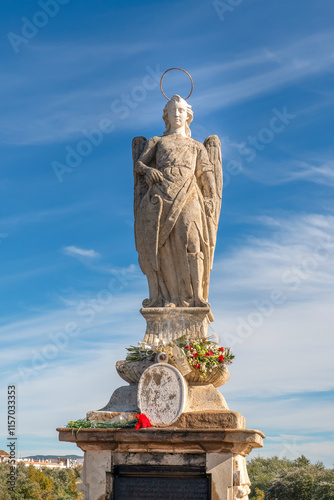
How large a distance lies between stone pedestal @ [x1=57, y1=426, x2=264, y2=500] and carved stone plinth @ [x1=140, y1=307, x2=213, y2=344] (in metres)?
1.71

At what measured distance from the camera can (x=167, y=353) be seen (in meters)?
9.62

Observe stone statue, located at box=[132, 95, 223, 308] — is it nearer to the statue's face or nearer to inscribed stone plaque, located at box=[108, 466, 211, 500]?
the statue's face

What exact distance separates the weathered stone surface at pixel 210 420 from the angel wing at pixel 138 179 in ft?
11.4

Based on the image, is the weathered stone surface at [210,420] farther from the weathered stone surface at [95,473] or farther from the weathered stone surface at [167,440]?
the weathered stone surface at [95,473]

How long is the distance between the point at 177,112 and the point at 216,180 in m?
1.21

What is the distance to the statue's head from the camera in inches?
443

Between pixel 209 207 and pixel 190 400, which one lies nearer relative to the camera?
pixel 190 400

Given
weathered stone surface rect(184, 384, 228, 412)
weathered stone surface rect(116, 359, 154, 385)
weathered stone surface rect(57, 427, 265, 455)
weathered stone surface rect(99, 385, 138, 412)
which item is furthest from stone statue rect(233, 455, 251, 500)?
weathered stone surface rect(116, 359, 154, 385)

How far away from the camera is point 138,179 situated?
37.0 feet

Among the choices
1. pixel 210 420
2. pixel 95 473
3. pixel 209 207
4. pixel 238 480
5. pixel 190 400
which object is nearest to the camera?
pixel 238 480

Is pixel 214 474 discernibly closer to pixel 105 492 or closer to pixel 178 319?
pixel 105 492

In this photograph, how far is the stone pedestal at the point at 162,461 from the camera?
28.8ft

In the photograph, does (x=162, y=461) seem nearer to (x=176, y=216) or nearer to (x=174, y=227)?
(x=174, y=227)

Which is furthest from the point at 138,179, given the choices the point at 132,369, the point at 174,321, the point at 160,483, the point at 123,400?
the point at 160,483
